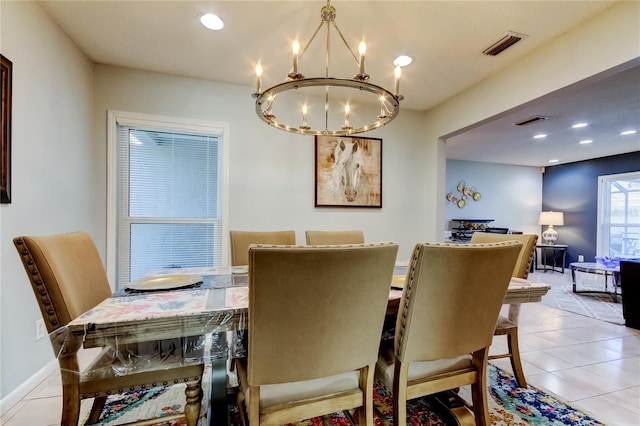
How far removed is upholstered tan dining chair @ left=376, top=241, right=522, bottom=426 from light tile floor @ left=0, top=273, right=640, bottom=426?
1.11 meters

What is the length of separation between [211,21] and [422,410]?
2.87m

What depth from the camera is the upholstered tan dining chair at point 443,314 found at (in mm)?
1177

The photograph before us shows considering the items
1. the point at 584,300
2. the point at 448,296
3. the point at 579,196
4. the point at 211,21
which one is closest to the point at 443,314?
the point at 448,296

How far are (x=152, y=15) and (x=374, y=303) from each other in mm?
2389

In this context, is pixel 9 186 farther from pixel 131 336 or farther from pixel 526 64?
pixel 526 64

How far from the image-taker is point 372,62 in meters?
2.66

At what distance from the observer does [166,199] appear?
3.00 meters

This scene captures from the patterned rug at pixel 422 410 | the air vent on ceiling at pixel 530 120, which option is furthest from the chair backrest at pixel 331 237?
the air vent on ceiling at pixel 530 120

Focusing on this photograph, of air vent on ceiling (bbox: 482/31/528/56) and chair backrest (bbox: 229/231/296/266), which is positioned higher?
air vent on ceiling (bbox: 482/31/528/56)

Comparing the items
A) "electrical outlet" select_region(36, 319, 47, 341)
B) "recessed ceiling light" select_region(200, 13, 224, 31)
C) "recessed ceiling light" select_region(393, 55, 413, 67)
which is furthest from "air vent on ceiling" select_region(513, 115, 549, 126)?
"electrical outlet" select_region(36, 319, 47, 341)

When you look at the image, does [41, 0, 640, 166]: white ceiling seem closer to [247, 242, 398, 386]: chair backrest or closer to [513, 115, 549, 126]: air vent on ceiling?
[513, 115, 549, 126]: air vent on ceiling

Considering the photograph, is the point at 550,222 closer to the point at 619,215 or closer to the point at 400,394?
the point at 619,215

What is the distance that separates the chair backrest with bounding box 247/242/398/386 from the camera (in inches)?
37.1

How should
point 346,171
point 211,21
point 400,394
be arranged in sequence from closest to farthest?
point 400,394, point 211,21, point 346,171
